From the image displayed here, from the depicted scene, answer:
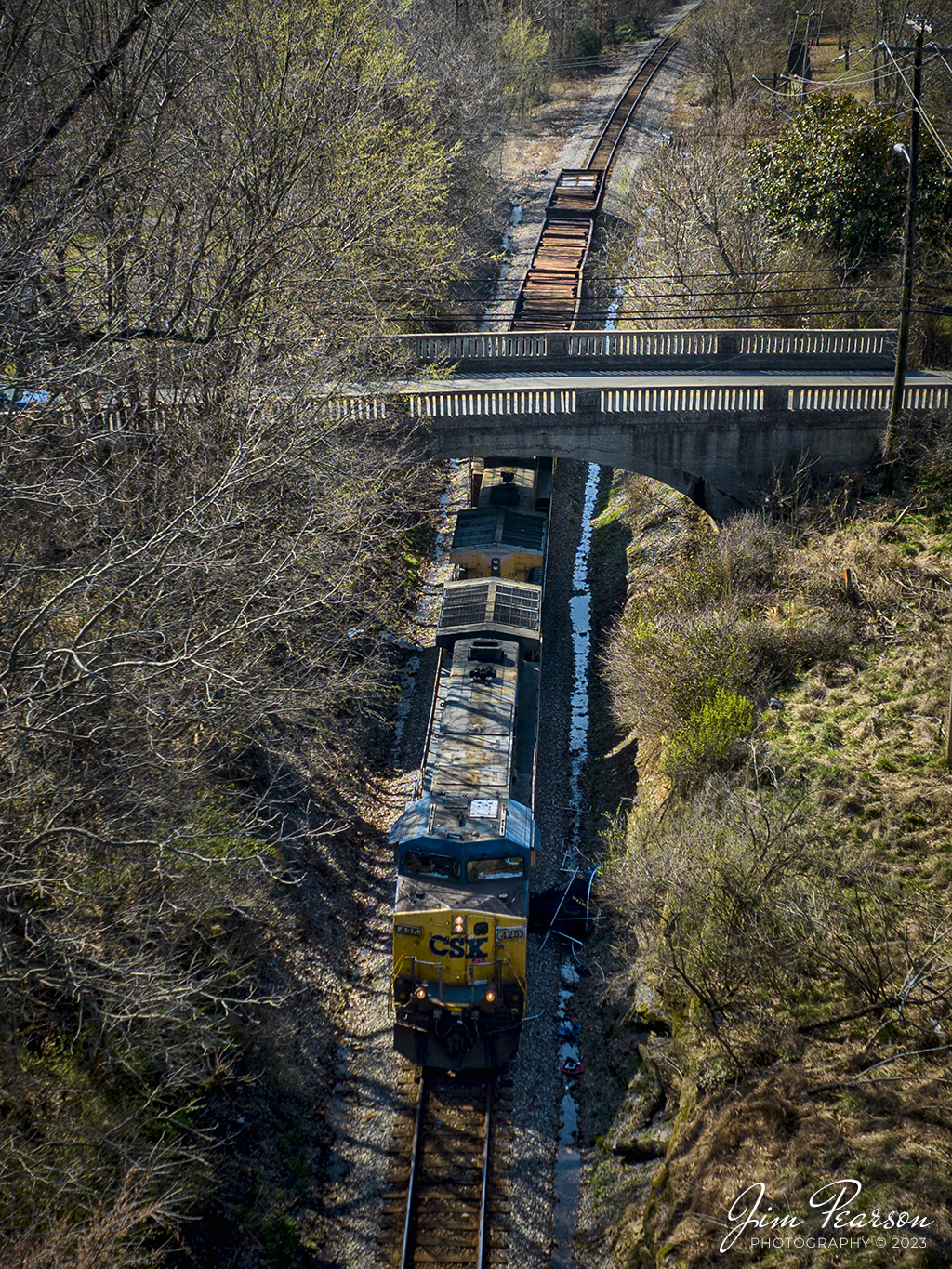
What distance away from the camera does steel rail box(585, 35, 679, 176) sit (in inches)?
2267

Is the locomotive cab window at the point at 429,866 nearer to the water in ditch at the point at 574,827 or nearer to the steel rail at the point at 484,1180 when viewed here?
the steel rail at the point at 484,1180

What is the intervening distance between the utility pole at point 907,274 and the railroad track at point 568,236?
457 inches

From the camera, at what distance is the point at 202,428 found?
2125 centimetres

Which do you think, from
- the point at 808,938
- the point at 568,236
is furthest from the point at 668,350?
the point at 568,236

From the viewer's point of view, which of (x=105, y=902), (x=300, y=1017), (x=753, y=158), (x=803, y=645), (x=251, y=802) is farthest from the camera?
(x=753, y=158)

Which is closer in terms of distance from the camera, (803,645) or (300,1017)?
(300,1017)

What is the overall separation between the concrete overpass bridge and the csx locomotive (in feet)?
26.9

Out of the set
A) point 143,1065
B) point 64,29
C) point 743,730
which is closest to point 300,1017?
point 143,1065

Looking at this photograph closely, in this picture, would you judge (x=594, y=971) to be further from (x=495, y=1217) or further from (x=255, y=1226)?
(x=255, y=1226)

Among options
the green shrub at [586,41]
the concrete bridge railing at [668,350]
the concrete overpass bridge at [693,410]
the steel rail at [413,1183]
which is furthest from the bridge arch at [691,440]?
the green shrub at [586,41]

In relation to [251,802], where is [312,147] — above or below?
above

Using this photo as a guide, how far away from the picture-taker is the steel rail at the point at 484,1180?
15.3m

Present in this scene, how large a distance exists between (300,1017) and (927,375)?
24.8m

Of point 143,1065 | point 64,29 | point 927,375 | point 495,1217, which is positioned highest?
point 64,29
